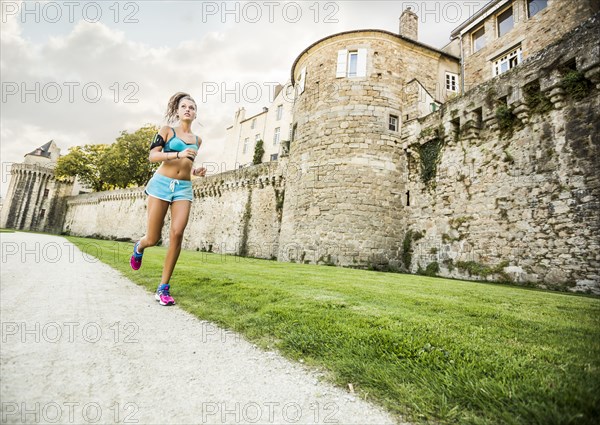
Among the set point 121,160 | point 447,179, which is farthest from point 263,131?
point 447,179

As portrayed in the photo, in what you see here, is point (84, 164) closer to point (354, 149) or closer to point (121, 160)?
point (121, 160)

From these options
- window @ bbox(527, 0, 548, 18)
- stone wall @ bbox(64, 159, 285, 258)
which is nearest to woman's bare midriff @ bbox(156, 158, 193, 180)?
stone wall @ bbox(64, 159, 285, 258)

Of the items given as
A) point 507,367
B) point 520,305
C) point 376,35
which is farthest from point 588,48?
point 507,367

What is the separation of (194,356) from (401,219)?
41.2ft

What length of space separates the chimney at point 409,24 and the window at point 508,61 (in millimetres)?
5165

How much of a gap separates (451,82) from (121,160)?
3708 cm

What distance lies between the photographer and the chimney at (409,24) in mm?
17672

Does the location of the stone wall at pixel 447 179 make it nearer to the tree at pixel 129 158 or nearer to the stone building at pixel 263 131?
the stone building at pixel 263 131

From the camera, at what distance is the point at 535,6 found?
1612cm

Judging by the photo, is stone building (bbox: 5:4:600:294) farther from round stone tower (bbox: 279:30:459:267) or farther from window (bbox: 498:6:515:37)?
window (bbox: 498:6:515:37)

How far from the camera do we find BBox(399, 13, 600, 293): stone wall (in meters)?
7.72

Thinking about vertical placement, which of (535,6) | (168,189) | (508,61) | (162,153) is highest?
(535,6)

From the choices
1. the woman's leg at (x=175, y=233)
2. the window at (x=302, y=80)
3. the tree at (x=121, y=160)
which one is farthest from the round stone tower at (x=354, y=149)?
the tree at (x=121, y=160)

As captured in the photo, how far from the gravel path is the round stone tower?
35.5 ft
